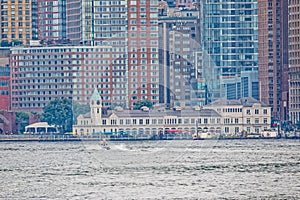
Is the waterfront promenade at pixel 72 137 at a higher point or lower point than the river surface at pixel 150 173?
lower

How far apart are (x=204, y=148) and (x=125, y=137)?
110 feet

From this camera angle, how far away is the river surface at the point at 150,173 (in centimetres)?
8625

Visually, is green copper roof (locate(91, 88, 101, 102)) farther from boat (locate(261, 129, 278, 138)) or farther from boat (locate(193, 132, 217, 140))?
boat (locate(261, 129, 278, 138))

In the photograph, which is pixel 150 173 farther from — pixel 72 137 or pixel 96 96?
pixel 96 96

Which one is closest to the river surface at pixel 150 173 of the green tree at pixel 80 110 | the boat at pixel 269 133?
the green tree at pixel 80 110

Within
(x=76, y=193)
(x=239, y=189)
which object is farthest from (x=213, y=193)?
(x=76, y=193)

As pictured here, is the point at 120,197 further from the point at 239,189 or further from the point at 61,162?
the point at 61,162

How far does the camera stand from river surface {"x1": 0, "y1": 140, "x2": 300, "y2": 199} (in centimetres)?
8625

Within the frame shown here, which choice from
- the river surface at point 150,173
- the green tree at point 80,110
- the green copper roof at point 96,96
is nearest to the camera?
the river surface at point 150,173

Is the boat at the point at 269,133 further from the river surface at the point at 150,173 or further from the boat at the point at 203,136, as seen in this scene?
the river surface at the point at 150,173

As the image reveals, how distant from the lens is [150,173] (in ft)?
340

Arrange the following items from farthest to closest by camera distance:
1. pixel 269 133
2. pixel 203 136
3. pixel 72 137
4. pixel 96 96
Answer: pixel 269 133 → pixel 96 96 → pixel 72 137 → pixel 203 136

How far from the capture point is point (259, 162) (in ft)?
393

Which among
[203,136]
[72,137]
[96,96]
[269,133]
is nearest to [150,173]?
[203,136]
